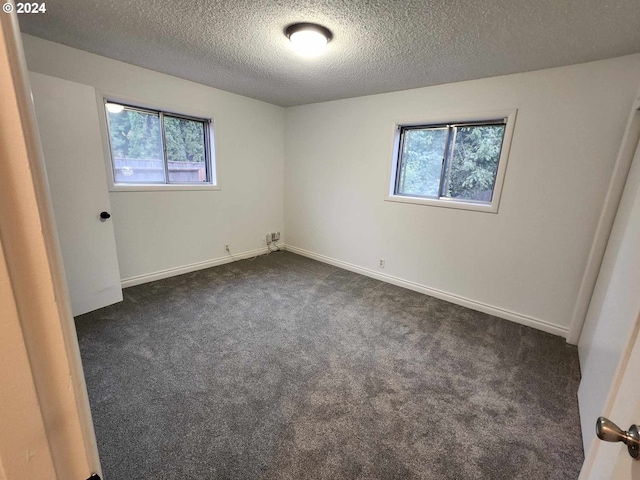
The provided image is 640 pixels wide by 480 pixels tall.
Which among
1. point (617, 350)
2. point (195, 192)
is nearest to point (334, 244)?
point (195, 192)

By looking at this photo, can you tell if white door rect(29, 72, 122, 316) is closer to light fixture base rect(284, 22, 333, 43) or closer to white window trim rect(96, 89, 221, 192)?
white window trim rect(96, 89, 221, 192)

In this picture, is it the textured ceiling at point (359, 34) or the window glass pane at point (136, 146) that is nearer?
the textured ceiling at point (359, 34)

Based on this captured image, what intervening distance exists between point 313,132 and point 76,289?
11.0ft

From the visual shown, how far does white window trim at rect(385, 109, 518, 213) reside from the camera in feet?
8.61

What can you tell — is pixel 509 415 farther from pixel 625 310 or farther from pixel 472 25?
pixel 472 25

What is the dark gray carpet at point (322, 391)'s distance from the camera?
142cm

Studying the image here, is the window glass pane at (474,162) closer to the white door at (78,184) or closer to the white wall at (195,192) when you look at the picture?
the white wall at (195,192)

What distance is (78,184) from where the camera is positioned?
97.2 inches

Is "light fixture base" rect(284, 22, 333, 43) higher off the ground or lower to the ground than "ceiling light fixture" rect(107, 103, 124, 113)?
higher

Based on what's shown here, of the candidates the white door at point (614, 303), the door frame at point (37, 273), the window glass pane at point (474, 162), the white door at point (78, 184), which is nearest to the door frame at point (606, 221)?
the white door at point (614, 303)

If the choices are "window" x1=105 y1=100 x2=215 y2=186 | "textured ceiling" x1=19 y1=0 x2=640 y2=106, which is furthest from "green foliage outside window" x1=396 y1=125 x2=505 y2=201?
"window" x1=105 y1=100 x2=215 y2=186

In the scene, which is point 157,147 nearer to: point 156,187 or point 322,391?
point 156,187

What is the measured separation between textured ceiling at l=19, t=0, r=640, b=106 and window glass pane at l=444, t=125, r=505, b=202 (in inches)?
20.9

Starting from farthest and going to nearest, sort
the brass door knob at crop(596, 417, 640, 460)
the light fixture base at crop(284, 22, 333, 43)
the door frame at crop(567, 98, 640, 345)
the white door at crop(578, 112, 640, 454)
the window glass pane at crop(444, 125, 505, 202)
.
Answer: the window glass pane at crop(444, 125, 505, 202) < the door frame at crop(567, 98, 640, 345) < the light fixture base at crop(284, 22, 333, 43) < the white door at crop(578, 112, 640, 454) < the brass door knob at crop(596, 417, 640, 460)
